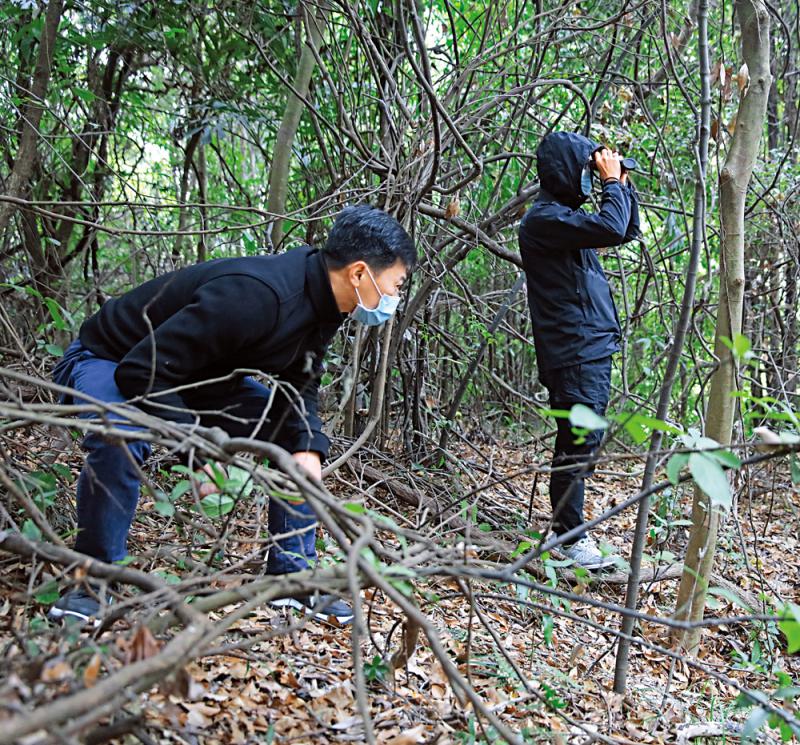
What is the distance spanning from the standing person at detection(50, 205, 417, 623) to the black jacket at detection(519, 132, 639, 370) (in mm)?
1151

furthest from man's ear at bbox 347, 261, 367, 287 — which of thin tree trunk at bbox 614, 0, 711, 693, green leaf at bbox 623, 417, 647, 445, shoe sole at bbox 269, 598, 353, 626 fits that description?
green leaf at bbox 623, 417, 647, 445

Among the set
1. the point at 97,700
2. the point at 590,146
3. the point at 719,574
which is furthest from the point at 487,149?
the point at 97,700

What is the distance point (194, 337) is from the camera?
230 cm

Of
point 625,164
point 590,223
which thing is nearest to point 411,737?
point 590,223

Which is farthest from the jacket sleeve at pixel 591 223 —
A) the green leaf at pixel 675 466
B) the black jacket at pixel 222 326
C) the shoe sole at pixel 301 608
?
the green leaf at pixel 675 466

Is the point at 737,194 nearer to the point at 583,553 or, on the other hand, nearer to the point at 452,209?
the point at 452,209

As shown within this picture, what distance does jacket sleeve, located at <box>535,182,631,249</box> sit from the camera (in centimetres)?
340

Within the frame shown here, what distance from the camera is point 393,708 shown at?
7.45ft

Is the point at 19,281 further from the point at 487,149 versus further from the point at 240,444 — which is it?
the point at 240,444

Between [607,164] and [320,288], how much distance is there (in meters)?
1.69

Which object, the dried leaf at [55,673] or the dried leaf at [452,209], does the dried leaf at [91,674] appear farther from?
the dried leaf at [452,209]

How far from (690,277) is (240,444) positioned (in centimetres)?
141

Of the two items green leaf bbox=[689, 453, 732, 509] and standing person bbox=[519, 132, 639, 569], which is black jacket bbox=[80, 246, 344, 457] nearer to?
green leaf bbox=[689, 453, 732, 509]

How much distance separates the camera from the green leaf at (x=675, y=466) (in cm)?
148
